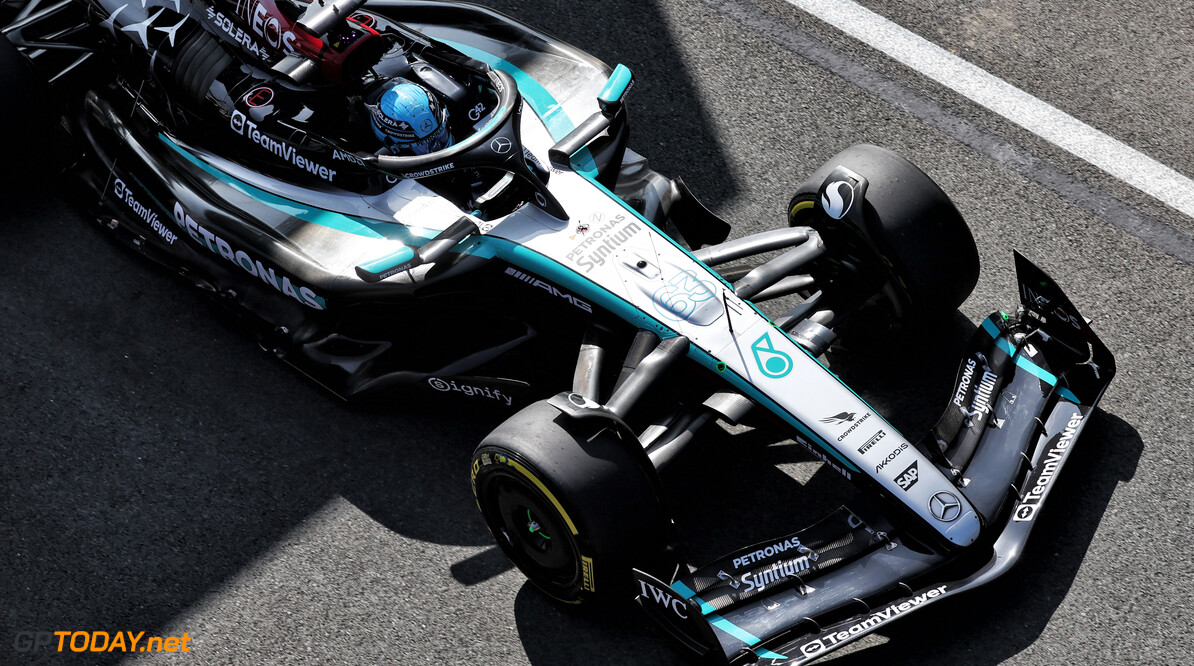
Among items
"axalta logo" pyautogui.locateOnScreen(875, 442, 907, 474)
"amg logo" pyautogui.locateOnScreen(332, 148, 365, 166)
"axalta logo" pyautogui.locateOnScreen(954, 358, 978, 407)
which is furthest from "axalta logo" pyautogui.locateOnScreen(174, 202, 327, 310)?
"axalta logo" pyautogui.locateOnScreen(954, 358, 978, 407)

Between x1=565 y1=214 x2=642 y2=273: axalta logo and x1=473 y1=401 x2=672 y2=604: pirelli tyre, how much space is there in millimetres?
612

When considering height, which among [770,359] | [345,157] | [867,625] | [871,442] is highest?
[345,157]

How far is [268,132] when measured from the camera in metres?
4.36

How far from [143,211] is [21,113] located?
673 millimetres

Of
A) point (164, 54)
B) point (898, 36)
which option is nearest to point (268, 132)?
point (164, 54)

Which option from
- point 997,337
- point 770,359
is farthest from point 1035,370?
point 770,359

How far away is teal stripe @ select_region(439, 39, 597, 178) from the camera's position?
4.27m

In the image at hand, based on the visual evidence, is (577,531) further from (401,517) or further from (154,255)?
(154,255)

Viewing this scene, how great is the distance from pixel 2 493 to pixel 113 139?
5.14ft

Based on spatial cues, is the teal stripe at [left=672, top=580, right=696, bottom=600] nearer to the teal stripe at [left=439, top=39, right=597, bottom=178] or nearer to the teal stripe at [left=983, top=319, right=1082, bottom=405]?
the teal stripe at [left=983, top=319, right=1082, bottom=405]

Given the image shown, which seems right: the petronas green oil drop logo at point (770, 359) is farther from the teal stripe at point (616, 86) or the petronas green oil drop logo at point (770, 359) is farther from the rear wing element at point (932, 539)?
the teal stripe at point (616, 86)

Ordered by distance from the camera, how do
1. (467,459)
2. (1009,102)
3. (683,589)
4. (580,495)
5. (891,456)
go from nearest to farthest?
(580,495)
(683,589)
(891,456)
(467,459)
(1009,102)

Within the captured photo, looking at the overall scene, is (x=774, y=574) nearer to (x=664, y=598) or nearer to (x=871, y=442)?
(x=664, y=598)

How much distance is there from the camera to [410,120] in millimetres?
4074
